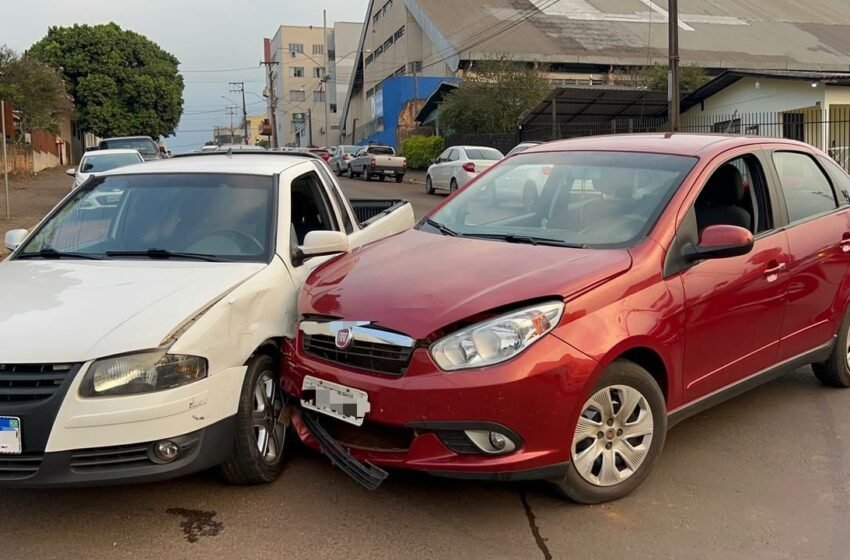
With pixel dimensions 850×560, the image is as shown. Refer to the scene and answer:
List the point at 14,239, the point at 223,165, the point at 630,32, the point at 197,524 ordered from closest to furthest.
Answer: the point at 197,524 < the point at 14,239 < the point at 223,165 < the point at 630,32

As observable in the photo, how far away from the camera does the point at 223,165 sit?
5.28 m

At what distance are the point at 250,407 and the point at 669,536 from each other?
80.8 inches

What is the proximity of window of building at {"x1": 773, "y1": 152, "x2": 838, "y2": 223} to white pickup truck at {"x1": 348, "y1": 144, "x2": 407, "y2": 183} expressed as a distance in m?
28.5

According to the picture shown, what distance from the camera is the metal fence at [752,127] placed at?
23816 millimetres

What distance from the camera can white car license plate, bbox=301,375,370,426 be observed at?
3.55m

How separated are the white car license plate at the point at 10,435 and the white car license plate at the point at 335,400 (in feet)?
4.12

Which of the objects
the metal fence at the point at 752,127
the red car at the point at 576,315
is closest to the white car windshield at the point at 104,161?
the metal fence at the point at 752,127

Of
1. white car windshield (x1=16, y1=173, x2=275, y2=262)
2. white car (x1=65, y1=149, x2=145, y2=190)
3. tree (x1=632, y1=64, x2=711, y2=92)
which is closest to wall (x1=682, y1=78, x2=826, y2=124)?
tree (x1=632, y1=64, x2=711, y2=92)

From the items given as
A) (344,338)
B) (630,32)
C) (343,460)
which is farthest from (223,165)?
(630,32)

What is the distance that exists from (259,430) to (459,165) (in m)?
19.6

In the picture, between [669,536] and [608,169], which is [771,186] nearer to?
[608,169]

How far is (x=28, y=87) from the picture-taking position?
108 feet

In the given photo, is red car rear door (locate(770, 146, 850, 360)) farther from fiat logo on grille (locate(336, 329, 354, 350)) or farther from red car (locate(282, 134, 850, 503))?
fiat logo on grille (locate(336, 329, 354, 350))

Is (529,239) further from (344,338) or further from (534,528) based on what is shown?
(534,528)
